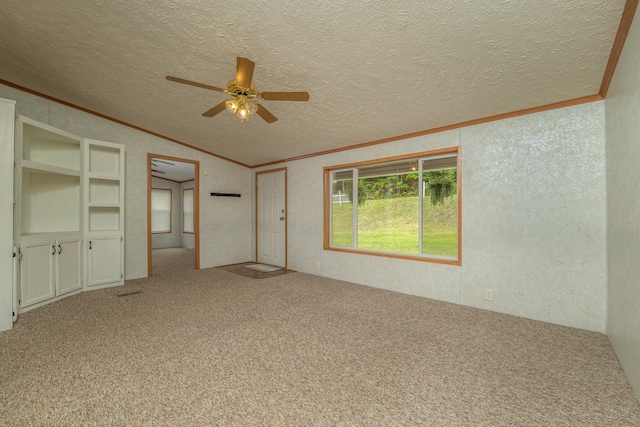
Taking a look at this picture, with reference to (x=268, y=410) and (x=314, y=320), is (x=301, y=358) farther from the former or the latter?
(x=314, y=320)

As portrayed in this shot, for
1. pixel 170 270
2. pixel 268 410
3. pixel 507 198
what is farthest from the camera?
pixel 170 270

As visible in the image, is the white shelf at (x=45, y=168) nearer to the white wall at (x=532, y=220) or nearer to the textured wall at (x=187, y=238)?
the white wall at (x=532, y=220)

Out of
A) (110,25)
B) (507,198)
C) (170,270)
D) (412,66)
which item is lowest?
(170,270)

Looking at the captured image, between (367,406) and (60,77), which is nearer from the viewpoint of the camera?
(367,406)

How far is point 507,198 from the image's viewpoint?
3125 mm

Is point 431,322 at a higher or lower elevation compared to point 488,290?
lower

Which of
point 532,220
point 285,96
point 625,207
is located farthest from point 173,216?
point 625,207

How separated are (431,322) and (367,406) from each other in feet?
5.09

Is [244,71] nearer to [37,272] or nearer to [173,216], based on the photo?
[37,272]

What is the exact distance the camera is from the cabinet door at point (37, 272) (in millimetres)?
3102

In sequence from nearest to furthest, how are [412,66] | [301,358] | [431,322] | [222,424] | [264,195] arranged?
[222,424]
[301,358]
[412,66]
[431,322]
[264,195]

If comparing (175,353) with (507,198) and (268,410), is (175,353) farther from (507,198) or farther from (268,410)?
(507,198)

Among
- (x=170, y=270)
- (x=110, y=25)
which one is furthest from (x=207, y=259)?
(x=110, y=25)

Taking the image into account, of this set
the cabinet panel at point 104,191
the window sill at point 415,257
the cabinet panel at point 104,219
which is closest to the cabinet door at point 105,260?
the cabinet panel at point 104,219
